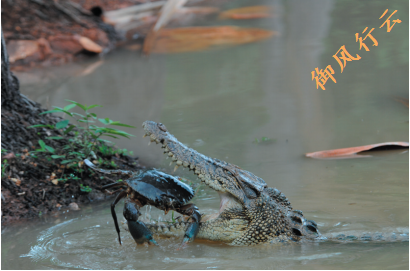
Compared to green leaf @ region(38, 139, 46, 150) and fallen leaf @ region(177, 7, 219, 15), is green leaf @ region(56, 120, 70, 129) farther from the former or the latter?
fallen leaf @ region(177, 7, 219, 15)

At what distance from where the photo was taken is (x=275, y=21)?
43.1 feet

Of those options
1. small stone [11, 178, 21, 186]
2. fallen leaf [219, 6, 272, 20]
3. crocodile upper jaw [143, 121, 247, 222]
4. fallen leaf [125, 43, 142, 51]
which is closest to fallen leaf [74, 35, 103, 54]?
fallen leaf [125, 43, 142, 51]

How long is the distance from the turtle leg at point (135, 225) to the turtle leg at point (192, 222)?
25cm

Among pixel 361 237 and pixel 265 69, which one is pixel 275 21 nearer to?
pixel 265 69

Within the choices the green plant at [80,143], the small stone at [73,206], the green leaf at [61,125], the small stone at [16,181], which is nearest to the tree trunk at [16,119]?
the green plant at [80,143]

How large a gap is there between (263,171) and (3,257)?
102 inches

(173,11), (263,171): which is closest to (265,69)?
(263,171)

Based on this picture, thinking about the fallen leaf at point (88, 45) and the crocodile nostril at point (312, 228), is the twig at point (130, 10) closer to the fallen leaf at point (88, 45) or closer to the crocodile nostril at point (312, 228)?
the fallen leaf at point (88, 45)

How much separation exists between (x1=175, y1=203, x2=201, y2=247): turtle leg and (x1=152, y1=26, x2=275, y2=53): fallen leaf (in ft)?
26.4

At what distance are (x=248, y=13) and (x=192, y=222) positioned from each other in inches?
468

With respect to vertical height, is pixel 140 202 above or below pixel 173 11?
below

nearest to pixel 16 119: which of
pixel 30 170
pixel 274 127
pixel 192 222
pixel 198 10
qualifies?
pixel 30 170

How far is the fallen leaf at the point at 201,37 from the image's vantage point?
11102 millimetres

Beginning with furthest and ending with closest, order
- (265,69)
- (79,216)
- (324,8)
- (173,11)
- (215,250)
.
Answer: (173,11)
(324,8)
(265,69)
(79,216)
(215,250)
